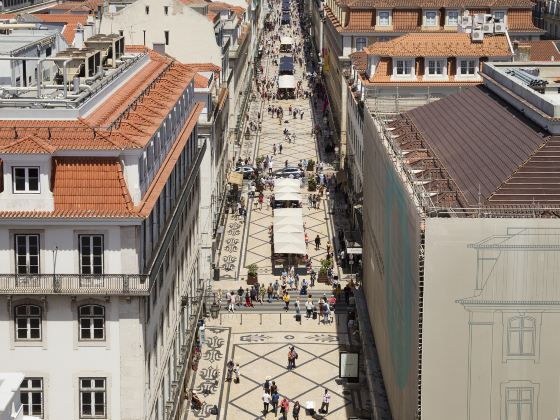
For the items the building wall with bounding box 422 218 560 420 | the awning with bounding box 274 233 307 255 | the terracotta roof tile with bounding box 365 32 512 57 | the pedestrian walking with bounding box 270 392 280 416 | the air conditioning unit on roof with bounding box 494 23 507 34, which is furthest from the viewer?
the air conditioning unit on roof with bounding box 494 23 507 34

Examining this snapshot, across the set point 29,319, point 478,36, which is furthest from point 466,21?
point 29,319

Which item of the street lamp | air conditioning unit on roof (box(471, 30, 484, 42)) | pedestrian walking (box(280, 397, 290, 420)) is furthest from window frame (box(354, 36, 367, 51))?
pedestrian walking (box(280, 397, 290, 420))

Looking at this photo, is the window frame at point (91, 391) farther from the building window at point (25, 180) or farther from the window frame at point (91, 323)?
the building window at point (25, 180)

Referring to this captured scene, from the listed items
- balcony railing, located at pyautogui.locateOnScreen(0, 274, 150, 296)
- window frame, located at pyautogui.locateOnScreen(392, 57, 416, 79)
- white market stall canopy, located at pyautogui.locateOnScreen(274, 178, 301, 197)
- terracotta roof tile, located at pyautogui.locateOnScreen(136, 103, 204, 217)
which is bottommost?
white market stall canopy, located at pyautogui.locateOnScreen(274, 178, 301, 197)

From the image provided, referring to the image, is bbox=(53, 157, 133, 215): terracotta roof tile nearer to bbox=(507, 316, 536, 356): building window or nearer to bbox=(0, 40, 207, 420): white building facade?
bbox=(0, 40, 207, 420): white building facade

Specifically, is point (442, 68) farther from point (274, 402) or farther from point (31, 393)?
point (31, 393)

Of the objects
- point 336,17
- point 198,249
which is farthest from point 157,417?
point 336,17
